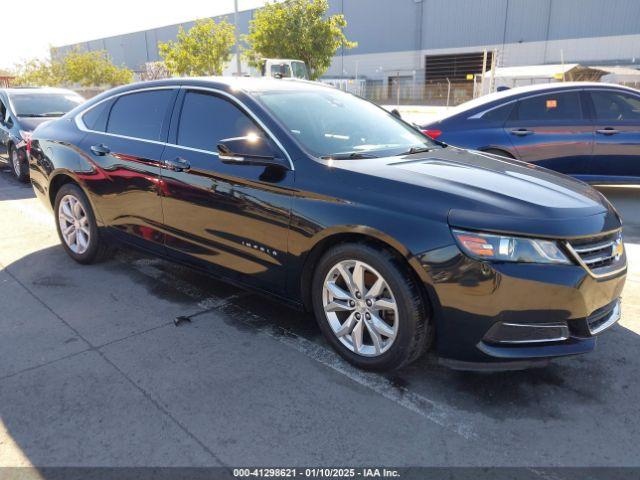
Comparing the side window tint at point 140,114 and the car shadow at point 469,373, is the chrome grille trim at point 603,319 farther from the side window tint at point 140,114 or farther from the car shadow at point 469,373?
the side window tint at point 140,114

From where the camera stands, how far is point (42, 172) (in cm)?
518

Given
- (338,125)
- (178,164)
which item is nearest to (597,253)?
(338,125)

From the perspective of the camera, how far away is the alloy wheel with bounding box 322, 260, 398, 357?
287 centimetres

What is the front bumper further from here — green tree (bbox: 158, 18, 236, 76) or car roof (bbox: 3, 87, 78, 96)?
green tree (bbox: 158, 18, 236, 76)

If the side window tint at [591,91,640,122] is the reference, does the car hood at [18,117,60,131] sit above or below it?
below

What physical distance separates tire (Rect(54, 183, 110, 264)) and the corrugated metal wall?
46.5 meters

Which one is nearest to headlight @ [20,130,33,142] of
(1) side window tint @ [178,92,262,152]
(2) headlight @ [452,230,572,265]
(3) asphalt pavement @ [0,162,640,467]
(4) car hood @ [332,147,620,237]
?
(3) asphalt pavement @ [0,162,640,467]

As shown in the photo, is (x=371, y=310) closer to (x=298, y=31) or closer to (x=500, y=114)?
(x=500, y=114)

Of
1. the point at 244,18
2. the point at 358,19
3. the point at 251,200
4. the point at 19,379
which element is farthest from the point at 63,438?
the point at 244,18

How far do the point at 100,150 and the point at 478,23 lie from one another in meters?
48.6

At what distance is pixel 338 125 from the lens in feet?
12.1

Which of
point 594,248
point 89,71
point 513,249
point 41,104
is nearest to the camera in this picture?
point 513,249

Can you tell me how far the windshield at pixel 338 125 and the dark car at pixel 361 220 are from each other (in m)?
0.02

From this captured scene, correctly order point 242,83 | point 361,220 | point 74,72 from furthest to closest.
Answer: point 74,72 → point 242,83 → point 361,220
